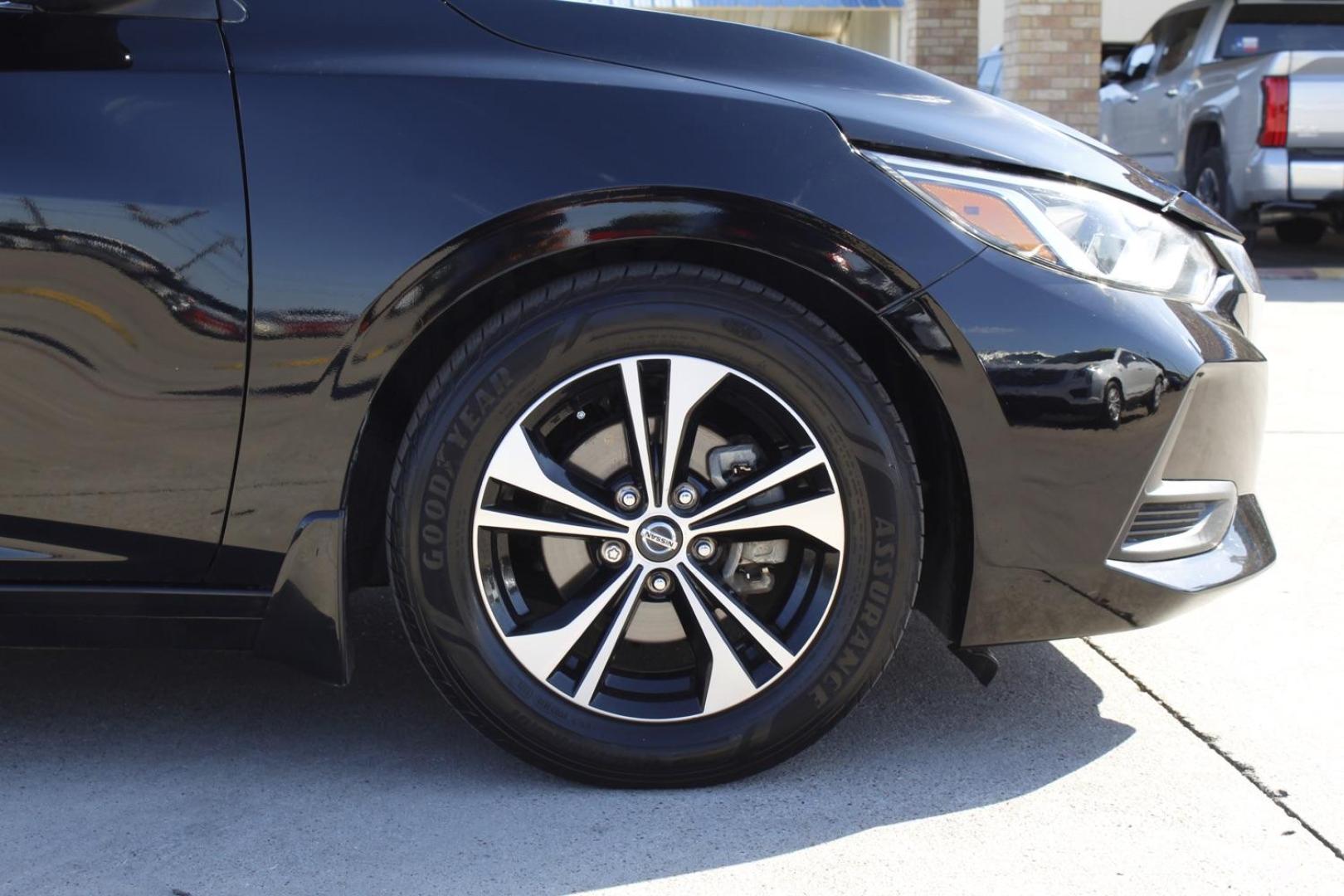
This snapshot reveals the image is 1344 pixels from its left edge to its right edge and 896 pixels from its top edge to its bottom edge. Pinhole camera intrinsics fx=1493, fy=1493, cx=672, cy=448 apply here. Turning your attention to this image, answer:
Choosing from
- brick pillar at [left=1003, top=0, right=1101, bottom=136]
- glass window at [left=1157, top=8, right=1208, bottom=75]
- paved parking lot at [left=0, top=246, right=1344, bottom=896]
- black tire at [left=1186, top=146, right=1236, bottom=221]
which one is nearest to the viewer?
paved parking lot at [left=0, top=246, right=1344, bottom=896]

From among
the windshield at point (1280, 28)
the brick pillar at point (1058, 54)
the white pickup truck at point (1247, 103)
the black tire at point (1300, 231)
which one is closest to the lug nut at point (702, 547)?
the white pickup truck at point (1247, 103)

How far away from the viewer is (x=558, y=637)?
7.82ft

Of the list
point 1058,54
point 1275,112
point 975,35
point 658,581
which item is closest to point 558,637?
point 658,581

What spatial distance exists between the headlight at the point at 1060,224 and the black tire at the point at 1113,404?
0.58ft

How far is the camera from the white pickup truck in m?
9.34

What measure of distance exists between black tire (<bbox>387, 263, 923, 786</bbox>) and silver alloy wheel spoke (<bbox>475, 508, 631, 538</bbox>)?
0.11 feet

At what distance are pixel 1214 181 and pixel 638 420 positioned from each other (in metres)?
9.11

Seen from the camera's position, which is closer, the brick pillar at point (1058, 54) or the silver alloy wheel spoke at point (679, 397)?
the silver alloy wheel spoke at point (679, 397)

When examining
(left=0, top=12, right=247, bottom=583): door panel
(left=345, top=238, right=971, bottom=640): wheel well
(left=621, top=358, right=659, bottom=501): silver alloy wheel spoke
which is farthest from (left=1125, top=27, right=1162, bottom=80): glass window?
(left=0, top=12, right=247, bottom=583): door panel

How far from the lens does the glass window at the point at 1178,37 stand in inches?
431

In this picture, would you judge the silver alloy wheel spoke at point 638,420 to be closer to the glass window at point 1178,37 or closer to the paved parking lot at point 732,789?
the paved parking lot at point 732,789

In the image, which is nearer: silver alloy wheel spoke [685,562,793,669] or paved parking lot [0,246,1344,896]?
paved parking lot [0,246,1344,896]

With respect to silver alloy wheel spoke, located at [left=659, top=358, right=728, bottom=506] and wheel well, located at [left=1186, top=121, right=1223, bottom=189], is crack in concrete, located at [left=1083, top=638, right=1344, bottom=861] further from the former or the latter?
wheel well, located at [left=1186, top=121, right=1223, bottom=189]

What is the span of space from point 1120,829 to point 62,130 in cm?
194
